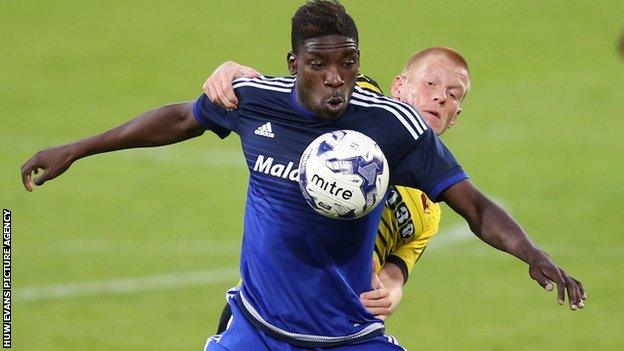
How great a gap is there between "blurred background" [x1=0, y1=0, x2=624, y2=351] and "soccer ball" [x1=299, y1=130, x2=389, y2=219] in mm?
2004

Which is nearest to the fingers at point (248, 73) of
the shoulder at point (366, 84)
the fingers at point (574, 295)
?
the shoulder at point (366, 84)

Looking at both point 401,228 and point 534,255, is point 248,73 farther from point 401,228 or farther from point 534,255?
point 534,255

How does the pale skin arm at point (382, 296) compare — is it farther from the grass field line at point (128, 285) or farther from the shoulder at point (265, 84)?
the grass field line at point (128, 285)

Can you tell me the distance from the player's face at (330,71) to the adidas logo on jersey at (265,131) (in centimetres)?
38

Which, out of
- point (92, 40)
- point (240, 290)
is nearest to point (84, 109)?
point (92, 40)

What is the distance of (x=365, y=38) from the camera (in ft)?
87.1

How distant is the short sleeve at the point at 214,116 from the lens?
355 inches

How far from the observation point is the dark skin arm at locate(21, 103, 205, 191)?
366 inches

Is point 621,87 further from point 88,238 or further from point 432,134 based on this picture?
point 432,134

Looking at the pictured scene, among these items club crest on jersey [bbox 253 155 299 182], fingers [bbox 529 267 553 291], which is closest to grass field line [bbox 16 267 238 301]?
club crest on jersey [bbox 253 155 299 182]

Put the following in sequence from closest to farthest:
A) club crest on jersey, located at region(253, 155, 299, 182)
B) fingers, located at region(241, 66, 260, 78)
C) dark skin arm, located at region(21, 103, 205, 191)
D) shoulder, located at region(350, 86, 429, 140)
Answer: shoulder, located at region(350, 86, 429, 140) < club crest on jersey, located at region(253, 155, 299, 182) < fingers, located at region(241, 66, 260, 78) < dark skin arm, located at region(21, 103, 205, 191)

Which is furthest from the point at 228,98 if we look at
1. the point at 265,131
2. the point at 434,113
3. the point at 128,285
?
the point at 128,285

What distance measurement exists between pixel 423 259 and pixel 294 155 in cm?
878

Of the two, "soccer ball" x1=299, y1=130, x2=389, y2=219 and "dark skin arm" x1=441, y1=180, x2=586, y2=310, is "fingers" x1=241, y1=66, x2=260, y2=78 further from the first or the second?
"dark skin arm" x1=441, y1=180, x2=586, y2=310
